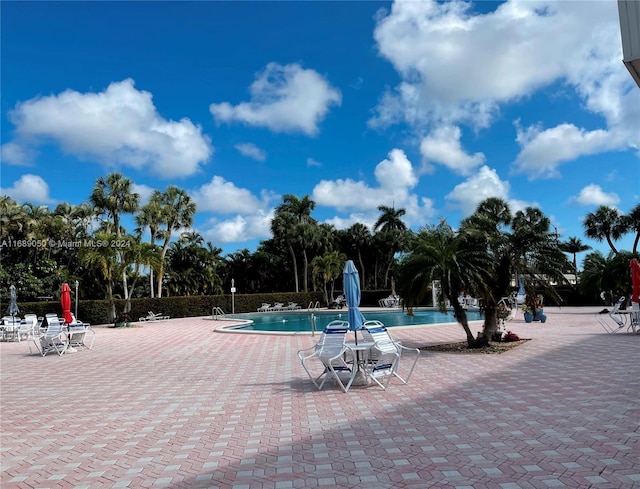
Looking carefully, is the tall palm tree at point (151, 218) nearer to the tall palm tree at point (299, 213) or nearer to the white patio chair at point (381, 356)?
the tall palm tree at point (299, 213)

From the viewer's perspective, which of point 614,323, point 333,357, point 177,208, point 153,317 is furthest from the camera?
point 177,208

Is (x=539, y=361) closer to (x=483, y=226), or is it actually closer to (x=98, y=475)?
(x=483, y=226)

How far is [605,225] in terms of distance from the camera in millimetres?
46438

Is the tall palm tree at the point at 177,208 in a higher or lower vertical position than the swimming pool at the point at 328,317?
higher

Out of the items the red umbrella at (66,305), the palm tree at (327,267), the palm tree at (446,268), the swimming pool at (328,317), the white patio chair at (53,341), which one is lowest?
the swimming pool at (328,317)

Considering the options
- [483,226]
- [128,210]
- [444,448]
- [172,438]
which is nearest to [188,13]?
[483,226]

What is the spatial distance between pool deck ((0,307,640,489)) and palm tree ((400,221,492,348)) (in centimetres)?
165

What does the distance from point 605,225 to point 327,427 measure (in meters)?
50.6

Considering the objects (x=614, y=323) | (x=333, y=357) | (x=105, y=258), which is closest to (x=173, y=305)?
(x=105, y=258)

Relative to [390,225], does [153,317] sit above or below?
below

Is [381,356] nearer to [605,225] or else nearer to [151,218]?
[151,218]

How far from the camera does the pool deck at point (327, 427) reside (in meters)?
3.93

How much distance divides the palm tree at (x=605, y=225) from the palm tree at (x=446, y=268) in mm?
A: 42766

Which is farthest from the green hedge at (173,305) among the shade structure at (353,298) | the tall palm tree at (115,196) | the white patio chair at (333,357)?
the white patio chair at (333,357)
